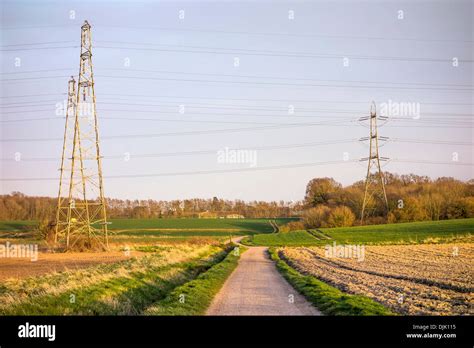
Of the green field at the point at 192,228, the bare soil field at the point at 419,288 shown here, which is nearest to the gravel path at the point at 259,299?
the bare soil field at the point at 419,288

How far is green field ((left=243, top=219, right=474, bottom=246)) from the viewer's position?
213 ft

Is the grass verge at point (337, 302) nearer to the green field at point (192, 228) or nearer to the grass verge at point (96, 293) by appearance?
the grass verge at point (96, 293)

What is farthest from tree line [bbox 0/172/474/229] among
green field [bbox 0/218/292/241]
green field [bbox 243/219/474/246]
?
green field [bbox 0/218/292/241]

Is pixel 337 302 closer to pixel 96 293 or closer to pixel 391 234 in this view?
pixel 96 293

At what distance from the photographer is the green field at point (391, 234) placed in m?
64.9

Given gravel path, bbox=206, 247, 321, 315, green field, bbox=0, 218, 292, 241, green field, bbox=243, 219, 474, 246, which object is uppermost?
gravel path, bbox=206, 247, 321, 315

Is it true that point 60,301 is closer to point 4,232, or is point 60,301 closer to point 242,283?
point 242,283

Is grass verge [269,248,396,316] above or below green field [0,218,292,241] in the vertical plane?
above

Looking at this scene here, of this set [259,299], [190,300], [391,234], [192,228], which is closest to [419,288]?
[259,299]

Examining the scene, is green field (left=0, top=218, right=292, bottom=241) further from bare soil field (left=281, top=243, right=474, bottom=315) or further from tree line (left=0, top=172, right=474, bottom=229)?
bare soil field (left=281, top=243, right=474, bottom=315)
